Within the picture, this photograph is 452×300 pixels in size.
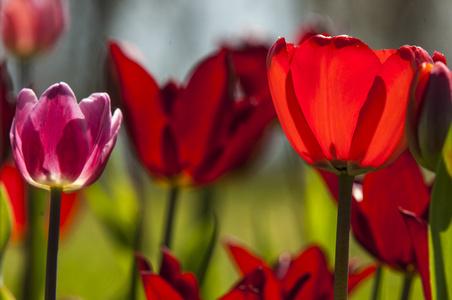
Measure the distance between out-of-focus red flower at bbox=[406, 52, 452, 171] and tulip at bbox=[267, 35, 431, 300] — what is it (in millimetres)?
11

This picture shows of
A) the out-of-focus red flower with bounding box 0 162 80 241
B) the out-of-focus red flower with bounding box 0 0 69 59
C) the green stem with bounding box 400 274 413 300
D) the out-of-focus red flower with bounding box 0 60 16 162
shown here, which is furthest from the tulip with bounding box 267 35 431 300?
the out-of-focus red flower with bounding box 0 0 69 59

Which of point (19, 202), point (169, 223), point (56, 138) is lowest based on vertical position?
point (19, 202)

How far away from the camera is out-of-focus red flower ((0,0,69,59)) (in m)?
0.68

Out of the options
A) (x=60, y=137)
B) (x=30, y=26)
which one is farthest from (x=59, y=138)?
(x=30, y=26)

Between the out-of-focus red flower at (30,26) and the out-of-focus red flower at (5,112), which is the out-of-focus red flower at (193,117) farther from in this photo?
the out-of-focus red flower at (30,26)

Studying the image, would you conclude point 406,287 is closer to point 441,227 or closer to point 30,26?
point 441,227

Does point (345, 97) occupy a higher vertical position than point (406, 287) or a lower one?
higher

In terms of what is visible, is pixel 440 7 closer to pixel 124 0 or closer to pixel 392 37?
pixel 392 37

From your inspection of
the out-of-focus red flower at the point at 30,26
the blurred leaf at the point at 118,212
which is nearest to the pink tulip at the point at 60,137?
the blurred leaf at the point at 118,212

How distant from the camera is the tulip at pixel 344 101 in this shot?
257 mm

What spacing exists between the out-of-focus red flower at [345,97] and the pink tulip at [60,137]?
0.26 ft

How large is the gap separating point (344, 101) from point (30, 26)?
536 millimetres

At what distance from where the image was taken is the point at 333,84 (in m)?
0.26

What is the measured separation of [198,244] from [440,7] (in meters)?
3.69
